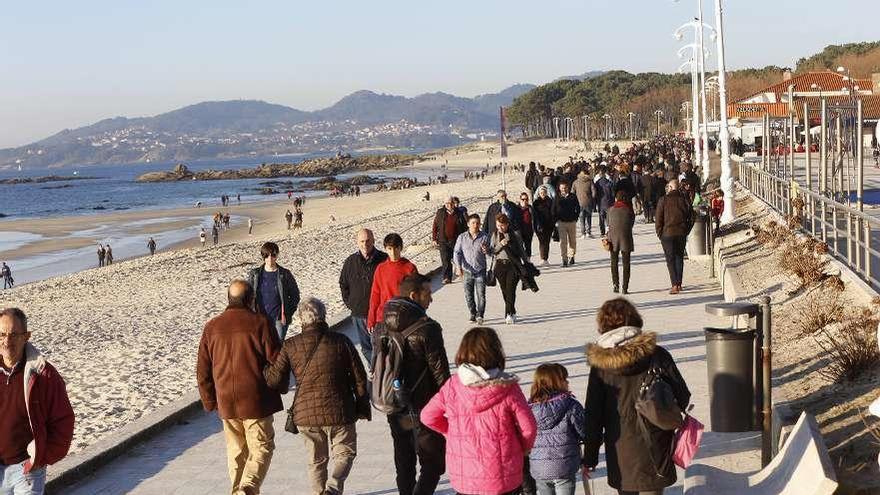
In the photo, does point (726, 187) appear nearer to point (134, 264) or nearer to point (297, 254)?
point (297, 254)

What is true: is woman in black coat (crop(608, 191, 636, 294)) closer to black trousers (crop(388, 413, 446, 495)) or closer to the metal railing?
the metal railing

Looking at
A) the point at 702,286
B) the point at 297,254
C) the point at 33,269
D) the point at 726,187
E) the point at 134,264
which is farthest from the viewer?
the point at 33,269

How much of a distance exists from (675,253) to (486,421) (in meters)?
11.4

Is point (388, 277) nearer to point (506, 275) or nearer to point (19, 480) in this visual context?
point (19, 480)

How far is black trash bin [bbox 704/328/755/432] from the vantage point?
8180mm

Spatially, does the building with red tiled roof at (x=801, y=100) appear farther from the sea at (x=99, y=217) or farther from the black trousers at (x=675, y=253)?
the black trousers at (x=675, y=253)

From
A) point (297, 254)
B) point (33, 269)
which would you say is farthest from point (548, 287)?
point (33, 269)

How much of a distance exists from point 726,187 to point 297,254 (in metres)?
15.7

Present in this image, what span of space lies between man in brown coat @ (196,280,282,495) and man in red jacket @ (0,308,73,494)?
1.45 meters

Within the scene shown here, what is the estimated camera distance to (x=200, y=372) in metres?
7.46

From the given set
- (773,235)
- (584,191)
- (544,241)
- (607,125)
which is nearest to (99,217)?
(584,191)

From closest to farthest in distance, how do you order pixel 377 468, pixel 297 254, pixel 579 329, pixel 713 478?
pixel 713 478 → pixel 377 468 → pixel 579 329 → pixel 297 254

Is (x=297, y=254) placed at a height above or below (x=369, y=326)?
below

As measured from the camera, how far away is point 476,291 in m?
14.9
